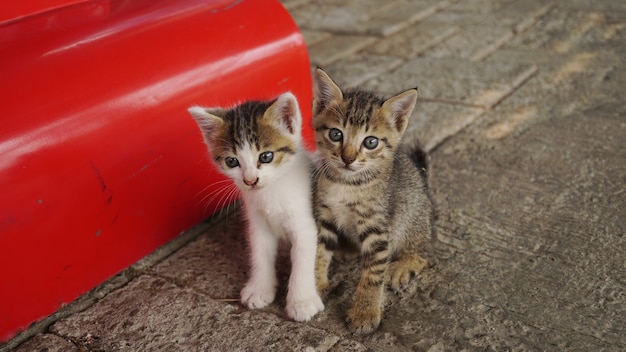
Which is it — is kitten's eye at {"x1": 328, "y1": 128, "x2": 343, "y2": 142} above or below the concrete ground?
above

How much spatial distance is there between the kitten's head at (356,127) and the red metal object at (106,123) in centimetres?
69

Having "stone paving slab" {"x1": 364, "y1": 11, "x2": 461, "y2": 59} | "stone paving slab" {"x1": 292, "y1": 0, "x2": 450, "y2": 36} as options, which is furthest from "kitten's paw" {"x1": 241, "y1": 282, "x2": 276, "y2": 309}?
"stone paving slab" {"x1": 292, "y1": 0, "x2": 450, "y2": 36}

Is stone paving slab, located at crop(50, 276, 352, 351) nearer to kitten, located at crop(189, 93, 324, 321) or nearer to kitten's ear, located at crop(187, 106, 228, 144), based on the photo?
kitten, located at crop(189, 93, 324, 321)

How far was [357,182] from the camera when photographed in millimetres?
2410

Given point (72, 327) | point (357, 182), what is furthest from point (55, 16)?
point (357, 182)

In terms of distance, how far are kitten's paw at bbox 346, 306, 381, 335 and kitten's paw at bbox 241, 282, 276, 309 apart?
35 cm

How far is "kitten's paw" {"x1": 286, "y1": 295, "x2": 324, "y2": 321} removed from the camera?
2.37m

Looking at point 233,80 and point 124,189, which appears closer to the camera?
point 124,189

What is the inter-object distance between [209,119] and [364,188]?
2.12 feet

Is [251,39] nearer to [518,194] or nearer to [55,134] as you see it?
[55,134]

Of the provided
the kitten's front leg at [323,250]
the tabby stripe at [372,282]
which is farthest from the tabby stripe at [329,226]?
the tabby stripe at [372,282]

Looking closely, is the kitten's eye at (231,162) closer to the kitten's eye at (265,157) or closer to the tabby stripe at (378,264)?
the kitten's eye at (265,157)

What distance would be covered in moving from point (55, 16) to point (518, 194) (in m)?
2.34

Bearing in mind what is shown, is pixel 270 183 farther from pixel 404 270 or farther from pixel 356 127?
pixel 404 270
